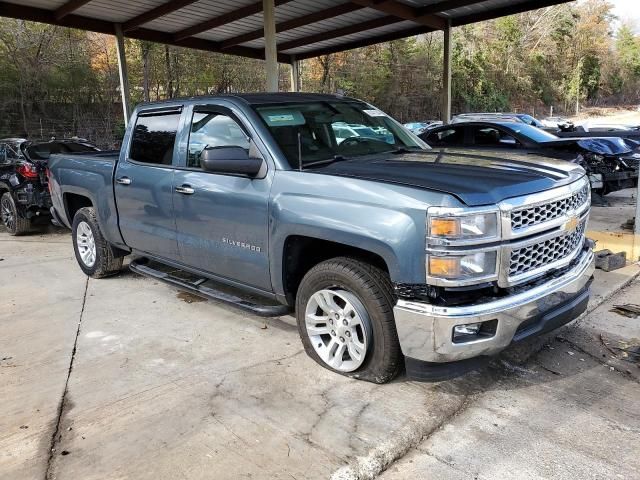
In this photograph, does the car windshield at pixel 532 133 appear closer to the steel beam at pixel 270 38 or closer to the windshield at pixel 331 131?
the steel beam at pixel 270 38

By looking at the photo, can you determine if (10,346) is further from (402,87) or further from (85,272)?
(402,87)

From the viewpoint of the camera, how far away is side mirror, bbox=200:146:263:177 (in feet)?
12.2

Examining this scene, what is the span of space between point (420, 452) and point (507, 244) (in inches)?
47.0

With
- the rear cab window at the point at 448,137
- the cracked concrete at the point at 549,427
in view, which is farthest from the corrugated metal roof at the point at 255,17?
the cracked concrete at the point at 549,427

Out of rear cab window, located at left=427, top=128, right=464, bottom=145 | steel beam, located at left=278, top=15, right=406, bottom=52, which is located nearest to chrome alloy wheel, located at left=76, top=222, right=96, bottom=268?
rear cab window, located at left=427, top=128, right=464, bottom=145

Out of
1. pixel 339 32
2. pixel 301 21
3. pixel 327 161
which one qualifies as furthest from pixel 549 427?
pixel 339 32

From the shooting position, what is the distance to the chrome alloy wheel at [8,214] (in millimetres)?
9117

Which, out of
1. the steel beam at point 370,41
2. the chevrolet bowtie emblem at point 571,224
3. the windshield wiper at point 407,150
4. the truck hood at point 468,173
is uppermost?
the steel beam at point 370,41

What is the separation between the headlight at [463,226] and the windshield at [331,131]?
1.23m

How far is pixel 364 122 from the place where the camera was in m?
4.62

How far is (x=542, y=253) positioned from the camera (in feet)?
10.6

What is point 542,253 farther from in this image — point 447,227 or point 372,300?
point 372,300

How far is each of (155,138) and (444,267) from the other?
3.16 meters

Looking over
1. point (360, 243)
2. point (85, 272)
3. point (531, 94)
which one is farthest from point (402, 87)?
point (360, 243)
